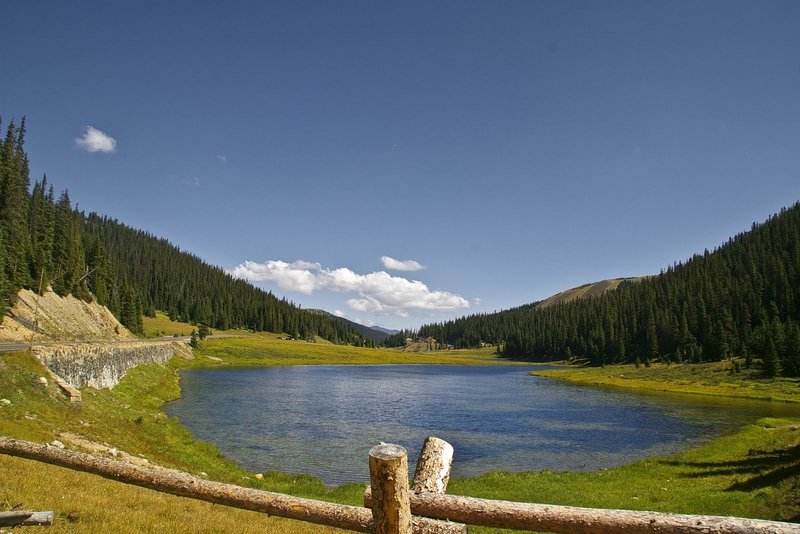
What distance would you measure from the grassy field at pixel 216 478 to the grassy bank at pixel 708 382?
145 feet

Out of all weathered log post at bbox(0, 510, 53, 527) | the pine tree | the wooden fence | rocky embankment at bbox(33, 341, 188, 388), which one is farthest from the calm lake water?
the pine tree

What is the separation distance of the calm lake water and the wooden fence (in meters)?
19.6

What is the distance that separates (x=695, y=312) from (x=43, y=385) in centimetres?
18527

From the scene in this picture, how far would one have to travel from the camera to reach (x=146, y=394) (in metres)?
52.7

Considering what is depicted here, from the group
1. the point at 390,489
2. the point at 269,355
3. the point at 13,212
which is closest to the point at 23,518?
the point at 390,489

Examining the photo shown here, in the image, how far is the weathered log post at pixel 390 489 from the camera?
213 inches

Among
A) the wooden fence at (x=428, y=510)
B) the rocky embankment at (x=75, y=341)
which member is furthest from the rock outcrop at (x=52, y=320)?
the wooden fence at (x=428, y=510)

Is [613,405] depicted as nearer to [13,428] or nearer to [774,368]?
[774,368]

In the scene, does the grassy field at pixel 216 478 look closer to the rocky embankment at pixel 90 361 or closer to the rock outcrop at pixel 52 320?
the rocky embankment at pixel 90 361

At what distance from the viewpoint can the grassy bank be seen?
7619cm

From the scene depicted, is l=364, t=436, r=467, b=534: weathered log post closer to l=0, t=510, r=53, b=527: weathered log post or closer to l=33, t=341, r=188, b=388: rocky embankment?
l=0, t=510, r=53, b=527: weathered log post

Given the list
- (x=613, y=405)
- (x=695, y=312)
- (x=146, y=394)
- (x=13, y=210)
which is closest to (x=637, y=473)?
(x=613, y=405)

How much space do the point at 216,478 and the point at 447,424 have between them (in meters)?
28.9

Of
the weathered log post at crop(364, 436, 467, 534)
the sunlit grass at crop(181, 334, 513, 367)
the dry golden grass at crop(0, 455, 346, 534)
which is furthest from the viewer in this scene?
the sunlit grass at crop(181, 334, 513, 367)
